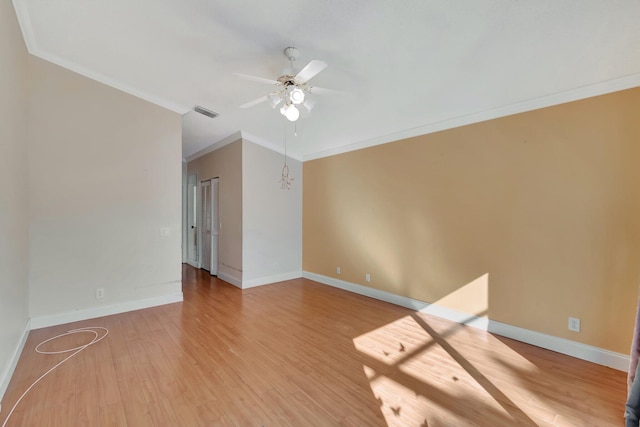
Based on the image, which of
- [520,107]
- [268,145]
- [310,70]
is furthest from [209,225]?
[520,107]

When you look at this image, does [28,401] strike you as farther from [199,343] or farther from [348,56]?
[348,56]

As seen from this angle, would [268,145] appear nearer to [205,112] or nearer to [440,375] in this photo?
[205,112]

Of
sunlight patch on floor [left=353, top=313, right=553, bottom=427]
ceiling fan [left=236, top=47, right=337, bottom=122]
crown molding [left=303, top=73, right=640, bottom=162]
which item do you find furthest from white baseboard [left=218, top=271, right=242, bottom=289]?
ceiling fan [left=236, top=47, right=337, bottom=122]

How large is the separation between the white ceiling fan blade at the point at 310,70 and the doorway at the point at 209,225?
4.11m


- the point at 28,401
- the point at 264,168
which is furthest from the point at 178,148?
the point at 28,401

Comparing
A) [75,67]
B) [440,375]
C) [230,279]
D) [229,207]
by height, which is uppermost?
[75,67]

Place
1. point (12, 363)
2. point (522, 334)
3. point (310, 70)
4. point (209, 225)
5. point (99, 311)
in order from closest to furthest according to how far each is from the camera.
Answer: point (310, 70) → point (12, 363) → point (522, 334) → point (99, 311) → point (209, 225)

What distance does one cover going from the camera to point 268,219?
543 cm

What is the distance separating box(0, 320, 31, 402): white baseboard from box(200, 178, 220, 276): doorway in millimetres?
3111

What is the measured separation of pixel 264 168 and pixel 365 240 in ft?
7.93

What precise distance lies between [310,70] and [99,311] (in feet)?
13.4

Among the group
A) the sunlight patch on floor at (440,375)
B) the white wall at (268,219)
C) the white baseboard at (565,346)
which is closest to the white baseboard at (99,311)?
the white wall at (268,219)

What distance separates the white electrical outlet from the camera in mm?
2688

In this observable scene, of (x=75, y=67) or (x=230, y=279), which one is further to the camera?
(x=230, y=279)
